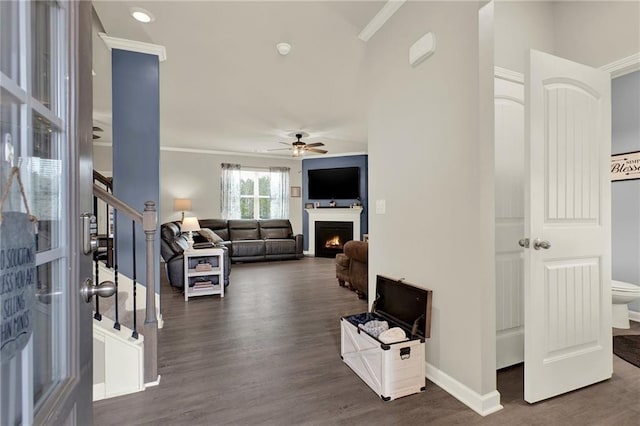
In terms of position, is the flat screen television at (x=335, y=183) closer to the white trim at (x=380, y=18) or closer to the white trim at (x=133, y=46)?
the white trim at (x=380, y=18)

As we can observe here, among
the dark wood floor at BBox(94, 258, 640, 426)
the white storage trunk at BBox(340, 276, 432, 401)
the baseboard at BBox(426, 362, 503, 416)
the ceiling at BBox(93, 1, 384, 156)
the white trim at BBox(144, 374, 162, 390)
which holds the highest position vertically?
the ceiling at BBox(93, 1, 384, 156)

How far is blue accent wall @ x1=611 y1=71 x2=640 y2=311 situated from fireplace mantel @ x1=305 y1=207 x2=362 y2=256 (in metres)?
4.71

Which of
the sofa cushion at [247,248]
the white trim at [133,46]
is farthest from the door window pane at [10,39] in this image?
the sofa cushion at [247,248]

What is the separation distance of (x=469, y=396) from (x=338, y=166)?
6.53m

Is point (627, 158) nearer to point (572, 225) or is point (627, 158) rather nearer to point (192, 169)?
point (572, 225)

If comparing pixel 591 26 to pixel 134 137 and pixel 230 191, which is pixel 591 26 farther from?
pixel 230 191

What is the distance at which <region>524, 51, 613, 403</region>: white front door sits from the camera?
5.69 ft

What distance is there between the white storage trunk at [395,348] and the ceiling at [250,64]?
84.2 inches

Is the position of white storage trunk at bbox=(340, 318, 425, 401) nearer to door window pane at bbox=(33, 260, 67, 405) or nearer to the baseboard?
the baseboard

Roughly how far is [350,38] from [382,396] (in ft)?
9.10

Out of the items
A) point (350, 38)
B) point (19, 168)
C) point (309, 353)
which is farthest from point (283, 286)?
point (19, 168)

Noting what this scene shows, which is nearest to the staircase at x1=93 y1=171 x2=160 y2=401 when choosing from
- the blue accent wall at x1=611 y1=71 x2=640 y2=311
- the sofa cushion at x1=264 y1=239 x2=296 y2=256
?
the blue accent wall at x1=611 y1=71 x2=640 y2=311

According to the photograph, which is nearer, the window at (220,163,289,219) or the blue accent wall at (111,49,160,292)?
the blue accent wall at (111,49,160,292)

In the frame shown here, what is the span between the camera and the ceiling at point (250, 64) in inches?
92.9
